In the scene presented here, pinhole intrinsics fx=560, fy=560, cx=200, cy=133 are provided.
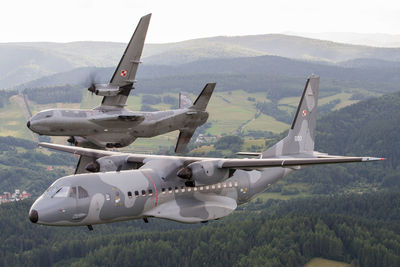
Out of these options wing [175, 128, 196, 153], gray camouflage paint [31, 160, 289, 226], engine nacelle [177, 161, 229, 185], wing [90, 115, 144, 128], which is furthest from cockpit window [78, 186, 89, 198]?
wing [175, 128, 196, 153]

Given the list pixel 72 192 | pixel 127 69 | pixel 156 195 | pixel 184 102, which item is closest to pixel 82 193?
pixel 72 192

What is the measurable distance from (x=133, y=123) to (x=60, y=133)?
661 centimetres

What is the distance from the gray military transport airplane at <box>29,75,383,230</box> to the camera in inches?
1574

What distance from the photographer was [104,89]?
50.1 meters

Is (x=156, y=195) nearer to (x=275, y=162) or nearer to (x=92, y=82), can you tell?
(x=275, y=162)

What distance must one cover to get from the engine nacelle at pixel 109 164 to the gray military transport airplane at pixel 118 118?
2352 mm

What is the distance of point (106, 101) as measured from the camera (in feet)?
168

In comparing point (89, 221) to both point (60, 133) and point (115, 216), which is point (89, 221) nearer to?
point (115, 216)

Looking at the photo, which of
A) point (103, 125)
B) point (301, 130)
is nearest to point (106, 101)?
point (103, 125)

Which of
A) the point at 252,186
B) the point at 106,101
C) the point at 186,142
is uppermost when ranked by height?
the point at 106,101

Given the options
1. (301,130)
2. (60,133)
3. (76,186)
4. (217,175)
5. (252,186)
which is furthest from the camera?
(301,130)

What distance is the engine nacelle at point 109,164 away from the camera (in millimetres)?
49281

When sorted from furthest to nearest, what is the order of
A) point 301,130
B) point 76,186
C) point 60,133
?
1. point 301,130
2. point 60,133
3. point 76,186

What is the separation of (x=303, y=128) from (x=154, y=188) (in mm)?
23496
